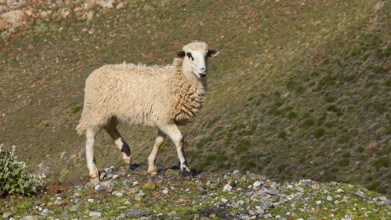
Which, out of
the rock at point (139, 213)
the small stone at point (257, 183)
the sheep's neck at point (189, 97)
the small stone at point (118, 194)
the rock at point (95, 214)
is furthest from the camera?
the sheep's neck at point (189, 97)

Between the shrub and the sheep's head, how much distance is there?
5.58 m

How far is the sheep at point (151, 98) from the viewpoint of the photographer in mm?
18594

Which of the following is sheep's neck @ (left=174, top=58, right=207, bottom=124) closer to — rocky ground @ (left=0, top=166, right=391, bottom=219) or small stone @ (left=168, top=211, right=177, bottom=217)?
rocky ground @ (left=0, top=166, right=391, bottom=219)

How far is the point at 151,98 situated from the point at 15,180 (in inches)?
188

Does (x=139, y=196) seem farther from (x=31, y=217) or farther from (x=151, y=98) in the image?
(x=151, y=98)

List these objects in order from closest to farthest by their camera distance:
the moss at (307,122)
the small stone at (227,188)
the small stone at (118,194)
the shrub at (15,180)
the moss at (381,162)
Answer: the small stone at (118,194)
the small stone at (227,188)
the shrub at (15,180)
the moss at (381,162)
the moss at (307,122)

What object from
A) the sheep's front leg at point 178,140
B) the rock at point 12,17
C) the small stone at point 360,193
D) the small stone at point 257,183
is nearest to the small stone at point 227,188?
the small stone at point 257,183

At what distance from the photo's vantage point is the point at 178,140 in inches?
718

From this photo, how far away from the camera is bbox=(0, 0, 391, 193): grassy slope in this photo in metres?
31.1

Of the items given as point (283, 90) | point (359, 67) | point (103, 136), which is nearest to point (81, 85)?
point (103, 136)

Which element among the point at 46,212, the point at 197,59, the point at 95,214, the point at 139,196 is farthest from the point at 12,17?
the point at 95,214

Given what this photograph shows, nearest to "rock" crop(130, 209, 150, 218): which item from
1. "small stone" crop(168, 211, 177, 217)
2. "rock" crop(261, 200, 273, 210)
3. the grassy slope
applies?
"small stone" crop(168, 211, 177, 217)

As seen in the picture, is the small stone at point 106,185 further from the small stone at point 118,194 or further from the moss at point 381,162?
the moss at point 381,162

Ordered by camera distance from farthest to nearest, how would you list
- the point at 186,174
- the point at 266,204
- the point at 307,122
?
the point at 307,122 → the point at 186,174 → the point at 266,204
